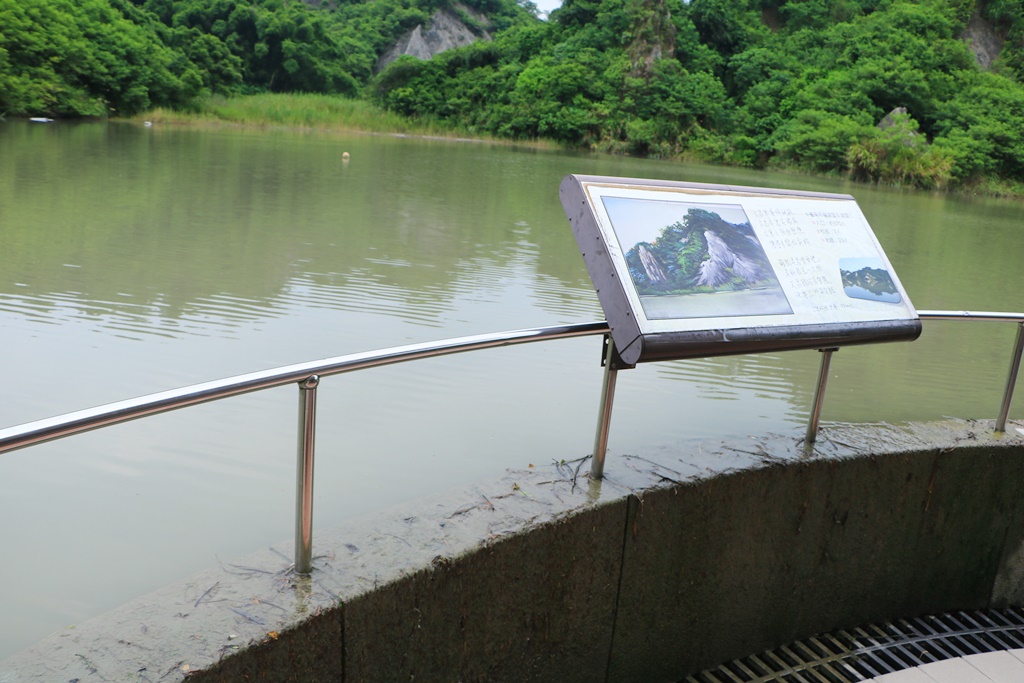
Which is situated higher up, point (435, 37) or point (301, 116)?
point (435, 37)

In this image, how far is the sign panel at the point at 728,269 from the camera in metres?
2.05

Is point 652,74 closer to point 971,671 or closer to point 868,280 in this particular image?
point 868,280

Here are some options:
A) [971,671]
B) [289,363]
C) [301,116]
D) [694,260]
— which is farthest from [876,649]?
[301,116]

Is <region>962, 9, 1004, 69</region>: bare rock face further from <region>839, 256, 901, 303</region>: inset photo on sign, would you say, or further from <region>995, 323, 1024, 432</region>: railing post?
<region>839, 256, 901, 303</region>: inset photo on sign

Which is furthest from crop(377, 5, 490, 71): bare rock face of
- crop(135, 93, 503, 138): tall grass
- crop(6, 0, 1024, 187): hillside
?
crop(135, 93, 503, 138): tall grass

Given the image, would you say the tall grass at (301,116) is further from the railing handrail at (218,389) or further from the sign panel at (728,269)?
the railing handrail at (218,389)

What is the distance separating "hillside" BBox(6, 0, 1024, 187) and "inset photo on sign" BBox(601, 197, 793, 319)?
2639 cm

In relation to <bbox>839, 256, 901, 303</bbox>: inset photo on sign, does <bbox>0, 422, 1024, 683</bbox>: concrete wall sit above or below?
below

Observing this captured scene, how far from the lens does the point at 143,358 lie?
15.6 ft

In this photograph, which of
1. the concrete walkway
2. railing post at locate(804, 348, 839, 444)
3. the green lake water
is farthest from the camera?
the green lake water

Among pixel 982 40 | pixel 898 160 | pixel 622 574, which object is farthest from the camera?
pixel 982 40

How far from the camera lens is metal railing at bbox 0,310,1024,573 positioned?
1279 mm

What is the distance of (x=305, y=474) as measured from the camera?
5.45 ft

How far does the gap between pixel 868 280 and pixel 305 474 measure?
164 cm
